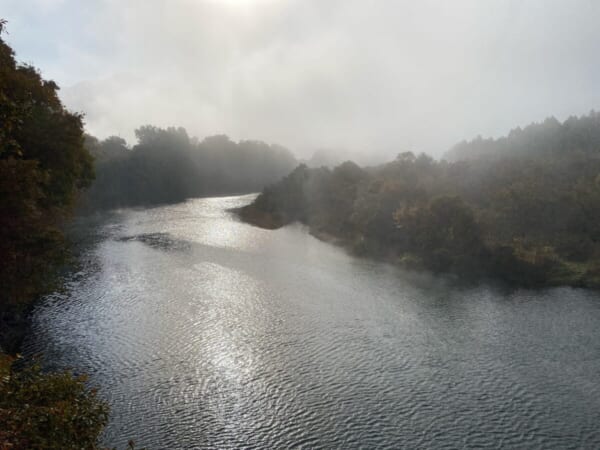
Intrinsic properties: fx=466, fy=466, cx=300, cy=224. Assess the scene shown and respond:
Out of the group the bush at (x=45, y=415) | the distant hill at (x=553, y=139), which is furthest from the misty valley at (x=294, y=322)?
the distant hill at (x=553, y=139)

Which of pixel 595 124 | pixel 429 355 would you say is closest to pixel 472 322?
pixel 429 355

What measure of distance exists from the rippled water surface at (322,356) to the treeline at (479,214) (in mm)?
10209

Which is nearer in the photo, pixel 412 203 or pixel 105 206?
pixel 412 203

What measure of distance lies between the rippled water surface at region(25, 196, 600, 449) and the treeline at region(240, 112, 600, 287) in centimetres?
1021

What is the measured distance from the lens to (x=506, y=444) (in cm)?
3109

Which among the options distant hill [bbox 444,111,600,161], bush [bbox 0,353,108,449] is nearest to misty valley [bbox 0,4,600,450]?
bush [bbox 0,353,108,449]

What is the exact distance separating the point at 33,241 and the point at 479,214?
242 feet

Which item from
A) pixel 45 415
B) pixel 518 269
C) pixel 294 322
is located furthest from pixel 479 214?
pixel 45 415

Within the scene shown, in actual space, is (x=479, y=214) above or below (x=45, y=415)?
above

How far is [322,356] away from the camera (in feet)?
146

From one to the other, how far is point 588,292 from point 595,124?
106557mm

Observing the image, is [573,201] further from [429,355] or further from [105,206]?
[105,206]

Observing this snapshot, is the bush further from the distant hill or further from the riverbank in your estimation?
the distant hill

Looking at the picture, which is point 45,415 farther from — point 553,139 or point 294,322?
point 553,139
